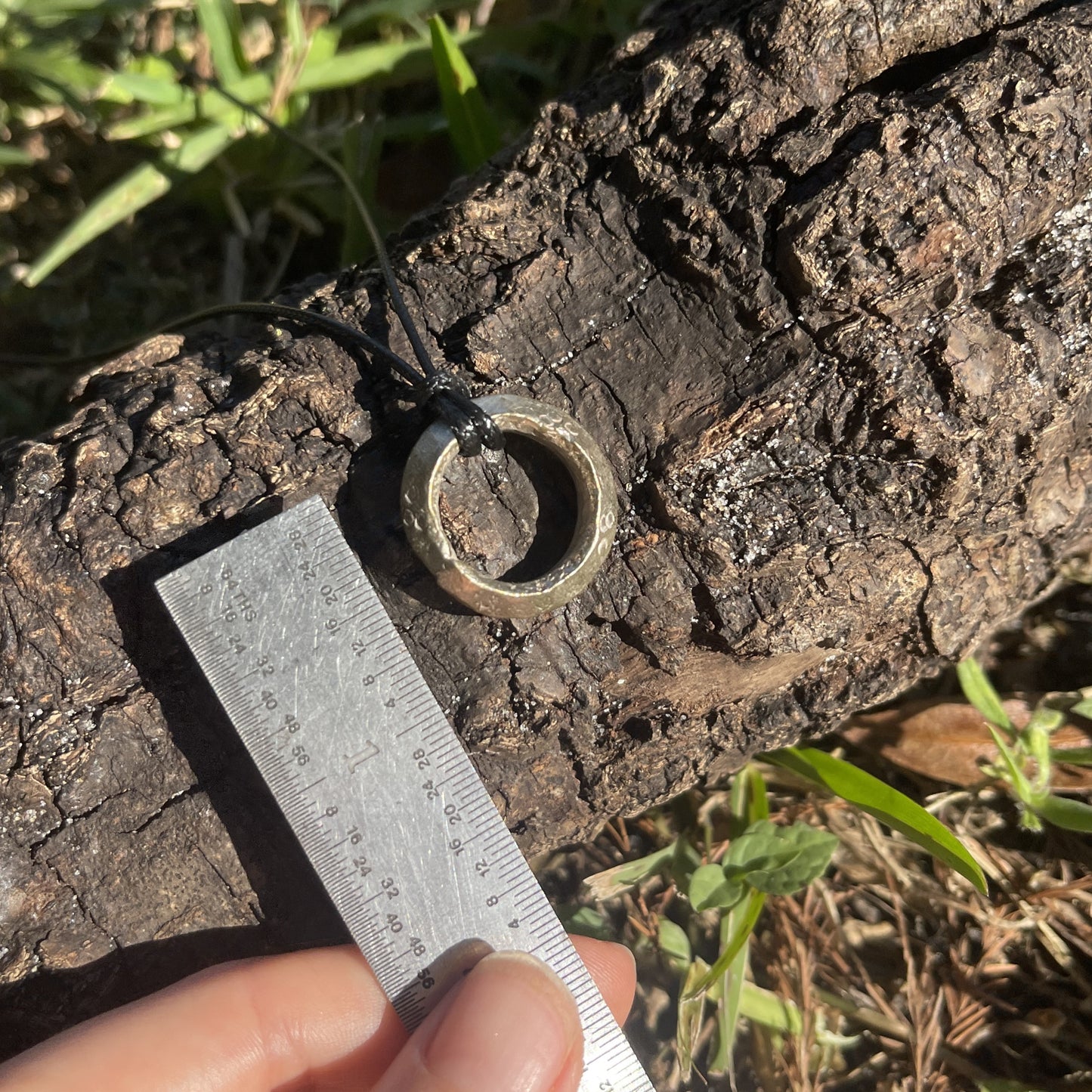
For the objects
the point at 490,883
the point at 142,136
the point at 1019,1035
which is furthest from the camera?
the point at 142,136

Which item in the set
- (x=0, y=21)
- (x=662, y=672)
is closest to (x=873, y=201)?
(x=662, y=672)

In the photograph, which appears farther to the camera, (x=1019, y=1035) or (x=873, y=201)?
(x=1019, y=1035)

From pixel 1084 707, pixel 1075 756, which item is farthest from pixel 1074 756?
pixel 1084 707

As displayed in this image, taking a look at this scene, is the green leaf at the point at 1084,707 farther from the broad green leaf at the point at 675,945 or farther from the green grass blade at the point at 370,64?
the green grass blade at the point at 370,64

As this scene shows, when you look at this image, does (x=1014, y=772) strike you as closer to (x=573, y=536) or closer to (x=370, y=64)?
(x=573, y=536)

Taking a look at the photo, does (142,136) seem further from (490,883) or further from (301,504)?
(490,883)

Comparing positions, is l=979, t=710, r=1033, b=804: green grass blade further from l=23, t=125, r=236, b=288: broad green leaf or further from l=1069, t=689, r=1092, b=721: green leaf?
l=23, t=125, r=236, b=288: broad green leaf

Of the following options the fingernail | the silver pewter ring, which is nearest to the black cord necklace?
the silver pewter ring
